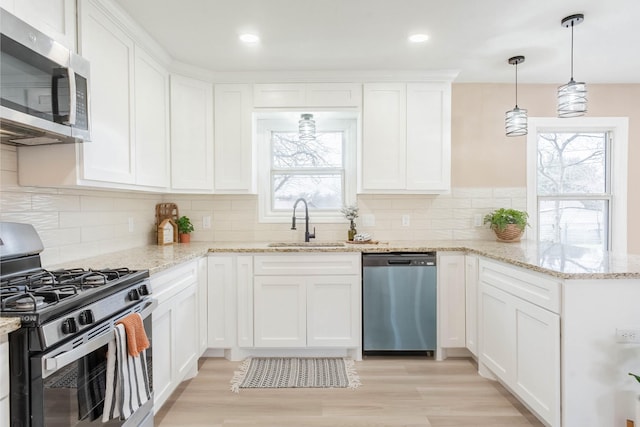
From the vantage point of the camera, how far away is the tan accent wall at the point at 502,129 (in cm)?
343

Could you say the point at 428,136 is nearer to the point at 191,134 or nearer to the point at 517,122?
the point at 517,122

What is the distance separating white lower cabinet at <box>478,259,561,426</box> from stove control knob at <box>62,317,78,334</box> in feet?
6.75

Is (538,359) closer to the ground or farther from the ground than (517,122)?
closer to the ground

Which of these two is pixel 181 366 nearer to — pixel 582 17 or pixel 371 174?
pixel 371 174

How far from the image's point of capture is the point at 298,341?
112 inches

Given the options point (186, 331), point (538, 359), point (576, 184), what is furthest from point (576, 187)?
point (186, 331)

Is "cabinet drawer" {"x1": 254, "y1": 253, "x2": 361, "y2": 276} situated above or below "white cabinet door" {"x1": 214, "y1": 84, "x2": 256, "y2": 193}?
below

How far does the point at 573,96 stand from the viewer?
7.19ft

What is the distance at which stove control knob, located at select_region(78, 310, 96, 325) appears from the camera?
133 cm

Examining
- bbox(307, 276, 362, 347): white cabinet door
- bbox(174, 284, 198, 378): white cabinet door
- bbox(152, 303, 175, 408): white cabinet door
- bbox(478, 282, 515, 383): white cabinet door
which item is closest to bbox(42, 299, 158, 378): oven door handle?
bbox(152, 303, 175, 408): white cabinet door

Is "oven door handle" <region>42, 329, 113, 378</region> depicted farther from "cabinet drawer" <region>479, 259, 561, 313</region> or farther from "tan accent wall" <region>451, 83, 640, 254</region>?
"tan accent wall" <region>451, 83, 640, 254</region>

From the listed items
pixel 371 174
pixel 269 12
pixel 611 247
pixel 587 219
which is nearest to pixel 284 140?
pixel 371 174

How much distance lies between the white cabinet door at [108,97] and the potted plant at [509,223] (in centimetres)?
291

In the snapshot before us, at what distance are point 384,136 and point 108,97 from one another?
2057 millimetres
